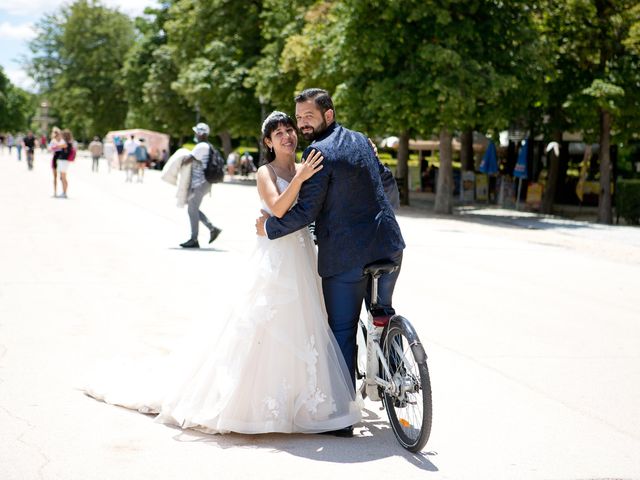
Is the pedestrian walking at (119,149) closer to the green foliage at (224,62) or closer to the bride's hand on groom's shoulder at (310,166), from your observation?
the green foliage at (224,62)

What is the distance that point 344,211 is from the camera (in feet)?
16.1

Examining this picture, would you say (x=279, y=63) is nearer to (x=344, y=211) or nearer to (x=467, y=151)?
(x=467, y=151)

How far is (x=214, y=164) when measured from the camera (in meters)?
13.9

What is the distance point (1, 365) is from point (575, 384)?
3.94 metres

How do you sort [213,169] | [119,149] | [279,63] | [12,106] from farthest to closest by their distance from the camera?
[12,106], [119,149], [279,63], [213,169]

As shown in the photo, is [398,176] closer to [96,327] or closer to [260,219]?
[96,327]

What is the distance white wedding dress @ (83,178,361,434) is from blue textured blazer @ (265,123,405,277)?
0.18 metres

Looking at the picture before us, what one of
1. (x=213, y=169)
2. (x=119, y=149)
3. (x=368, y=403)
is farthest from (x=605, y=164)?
(x=119, y=149)

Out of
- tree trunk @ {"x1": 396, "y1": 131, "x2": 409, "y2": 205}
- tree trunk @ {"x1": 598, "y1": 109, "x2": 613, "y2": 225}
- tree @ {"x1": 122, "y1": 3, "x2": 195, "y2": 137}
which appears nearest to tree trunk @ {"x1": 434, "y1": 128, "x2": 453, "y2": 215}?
tree trunk @ {"x1": 396, "y1": 131, "x2": 409, "y2": 205}

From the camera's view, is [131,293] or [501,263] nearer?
[131,293]

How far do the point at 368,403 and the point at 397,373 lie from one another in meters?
1.02

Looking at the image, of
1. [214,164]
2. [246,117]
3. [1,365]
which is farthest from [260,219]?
[246,117]

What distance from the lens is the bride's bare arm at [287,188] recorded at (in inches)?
189

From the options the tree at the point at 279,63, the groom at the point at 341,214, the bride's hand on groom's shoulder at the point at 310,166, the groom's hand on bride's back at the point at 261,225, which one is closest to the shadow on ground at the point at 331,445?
the groom at the point at 341,214
